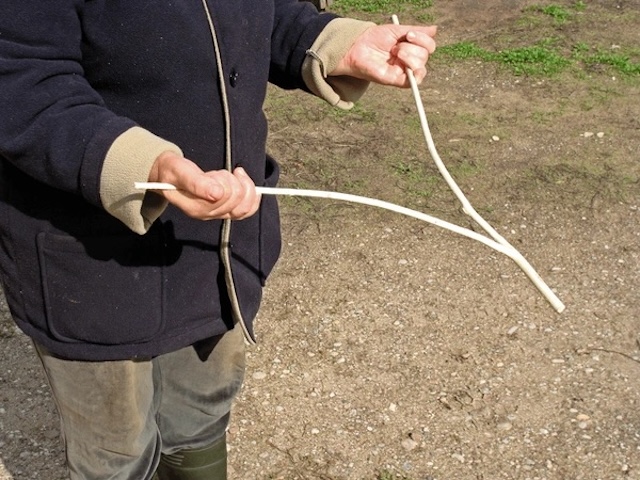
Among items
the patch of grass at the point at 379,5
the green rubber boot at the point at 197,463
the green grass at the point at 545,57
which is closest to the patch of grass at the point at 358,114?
the green grass at the point at 545,57

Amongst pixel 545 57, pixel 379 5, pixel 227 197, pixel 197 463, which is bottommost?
pixel 379 5

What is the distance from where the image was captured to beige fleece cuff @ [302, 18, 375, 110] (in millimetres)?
1913

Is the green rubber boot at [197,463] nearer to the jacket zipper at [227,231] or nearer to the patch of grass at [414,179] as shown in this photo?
the jacket zipper at [227,231]

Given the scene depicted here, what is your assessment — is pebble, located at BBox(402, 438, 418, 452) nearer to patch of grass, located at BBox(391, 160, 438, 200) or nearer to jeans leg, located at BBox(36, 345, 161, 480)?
jeans leg, located at BBox(36, 345, 161, 480)

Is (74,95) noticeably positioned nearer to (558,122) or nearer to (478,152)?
(478,152)

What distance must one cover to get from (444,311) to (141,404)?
5.13ft

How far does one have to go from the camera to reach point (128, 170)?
148 cm

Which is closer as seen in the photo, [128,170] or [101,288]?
[128,170]

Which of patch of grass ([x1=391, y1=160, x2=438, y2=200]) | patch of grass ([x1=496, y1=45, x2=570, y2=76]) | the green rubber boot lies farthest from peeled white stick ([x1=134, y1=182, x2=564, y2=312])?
patch of grass ([x1=496, y1=45, x2=570, y2=76])

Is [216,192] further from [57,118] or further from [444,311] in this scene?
[444,311]

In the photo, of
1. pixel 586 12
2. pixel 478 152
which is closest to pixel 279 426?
pixel 478 152

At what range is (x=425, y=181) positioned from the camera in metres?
3.98

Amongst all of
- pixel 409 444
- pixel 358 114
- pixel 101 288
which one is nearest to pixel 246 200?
pixel 101 288

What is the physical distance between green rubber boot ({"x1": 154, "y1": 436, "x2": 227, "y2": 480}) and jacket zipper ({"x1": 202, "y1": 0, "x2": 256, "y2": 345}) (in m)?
0.48
